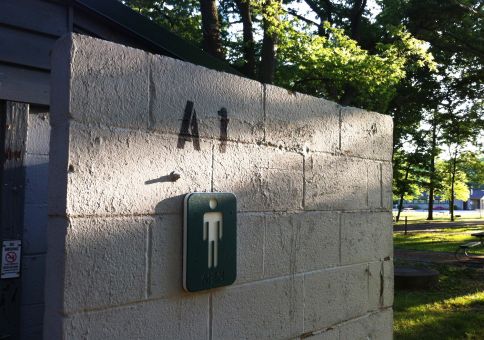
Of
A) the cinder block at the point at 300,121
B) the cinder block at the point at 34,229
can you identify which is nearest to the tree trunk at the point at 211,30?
the cinder block at the point at 34,229

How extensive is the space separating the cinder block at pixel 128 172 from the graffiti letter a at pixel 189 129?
29 millimetres

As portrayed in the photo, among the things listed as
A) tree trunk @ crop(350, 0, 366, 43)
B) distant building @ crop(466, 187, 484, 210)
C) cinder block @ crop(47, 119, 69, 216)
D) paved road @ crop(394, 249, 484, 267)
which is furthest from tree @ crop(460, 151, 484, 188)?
distant building @ crop(466, 187, 484, 210)

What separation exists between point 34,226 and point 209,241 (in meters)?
1.66

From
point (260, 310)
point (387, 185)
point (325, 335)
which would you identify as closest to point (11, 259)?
point (260, 310)

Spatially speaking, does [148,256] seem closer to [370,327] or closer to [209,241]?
[209,241]

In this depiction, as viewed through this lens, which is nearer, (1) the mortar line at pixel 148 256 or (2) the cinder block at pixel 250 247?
(1) the mortar line at pixel 148 256

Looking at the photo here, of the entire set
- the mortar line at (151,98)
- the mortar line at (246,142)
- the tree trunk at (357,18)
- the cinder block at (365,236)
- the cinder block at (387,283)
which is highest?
the tree trunk at (357,18)

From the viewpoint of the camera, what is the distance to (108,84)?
1.67m

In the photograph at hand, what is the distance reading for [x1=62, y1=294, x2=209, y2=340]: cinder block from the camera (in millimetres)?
1558

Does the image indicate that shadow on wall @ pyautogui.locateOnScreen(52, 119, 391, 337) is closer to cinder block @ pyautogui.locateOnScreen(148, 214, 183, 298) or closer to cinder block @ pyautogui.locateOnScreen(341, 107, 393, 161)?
cinder block @ pyautogui.locateOnScreen(148, 214, 183, 298)

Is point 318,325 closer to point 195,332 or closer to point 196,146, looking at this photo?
point 195,332

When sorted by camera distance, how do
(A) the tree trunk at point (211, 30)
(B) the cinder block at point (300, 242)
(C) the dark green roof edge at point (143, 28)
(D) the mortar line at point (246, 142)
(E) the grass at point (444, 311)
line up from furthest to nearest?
(A) the tree trunk at point (211, 30) → (E) the grass at point (444, 311) → (C) the dark green roof edge at point (143, 28) → (B) the cinder block at point (300, 242) → (D) the mortar line at point (246, 142)

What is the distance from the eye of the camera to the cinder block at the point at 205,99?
1841mm

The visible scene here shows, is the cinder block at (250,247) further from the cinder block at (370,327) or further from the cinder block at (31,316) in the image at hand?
the cinder block at (31,316)
